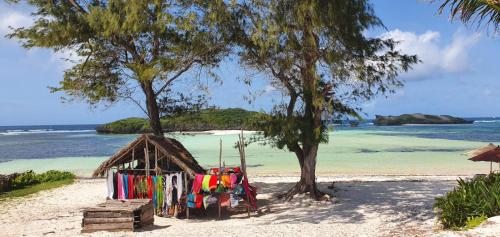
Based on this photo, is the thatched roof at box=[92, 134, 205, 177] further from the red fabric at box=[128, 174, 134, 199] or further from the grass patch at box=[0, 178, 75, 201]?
the grass patch at box=[0, 178, 75, 201]

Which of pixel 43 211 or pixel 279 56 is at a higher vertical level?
pixel 279 56

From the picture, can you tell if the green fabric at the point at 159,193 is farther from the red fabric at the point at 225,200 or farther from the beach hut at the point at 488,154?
the beach hut at the point at 488,154

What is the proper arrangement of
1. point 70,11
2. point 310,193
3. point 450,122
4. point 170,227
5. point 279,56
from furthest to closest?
1. point 450,122
2. point 70,11
3. point 310,193
4. point 279,56
5. point 170,227

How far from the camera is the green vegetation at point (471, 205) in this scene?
28.6 feet

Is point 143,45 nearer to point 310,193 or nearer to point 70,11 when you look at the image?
point 70,11

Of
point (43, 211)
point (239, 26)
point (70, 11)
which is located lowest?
point (43, 211)

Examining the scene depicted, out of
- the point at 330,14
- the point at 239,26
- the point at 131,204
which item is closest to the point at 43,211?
the point at 131,204

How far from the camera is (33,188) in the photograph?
19.9 meters

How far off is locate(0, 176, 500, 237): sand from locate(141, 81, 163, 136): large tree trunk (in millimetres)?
3155

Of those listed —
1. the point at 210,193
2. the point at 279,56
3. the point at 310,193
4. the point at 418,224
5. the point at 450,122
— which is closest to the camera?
the point at 418,224

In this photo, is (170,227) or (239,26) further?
(239,26)

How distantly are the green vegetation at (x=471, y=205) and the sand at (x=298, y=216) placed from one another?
0.39 meters

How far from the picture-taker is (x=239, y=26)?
1395cm

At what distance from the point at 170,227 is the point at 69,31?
8038mm
